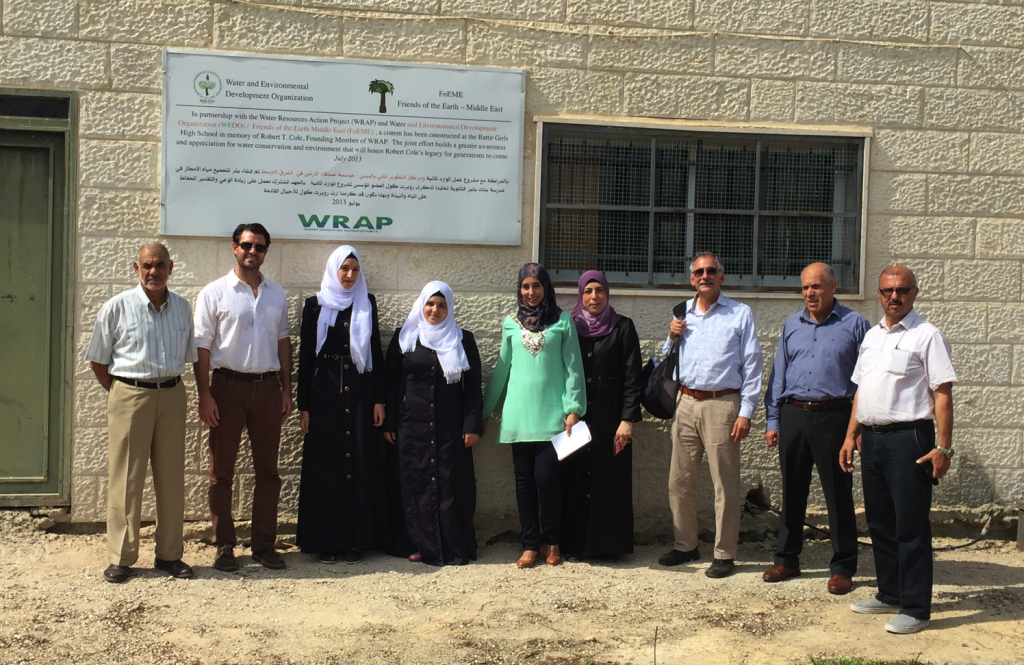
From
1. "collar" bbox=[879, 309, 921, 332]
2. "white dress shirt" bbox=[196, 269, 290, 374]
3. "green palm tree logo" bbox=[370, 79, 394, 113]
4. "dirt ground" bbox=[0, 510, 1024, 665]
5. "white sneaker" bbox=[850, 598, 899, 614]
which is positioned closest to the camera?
"dirt ground" bbox=[0, 510, 1024, 665]

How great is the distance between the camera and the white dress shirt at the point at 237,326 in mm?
5031

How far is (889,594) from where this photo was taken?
4.58 m

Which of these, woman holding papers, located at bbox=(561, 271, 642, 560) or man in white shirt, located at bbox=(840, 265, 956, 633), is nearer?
man in white shirt, located at bbox=(840, 265, 956, 633)

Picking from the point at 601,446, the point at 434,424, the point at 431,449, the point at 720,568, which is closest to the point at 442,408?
the point at 434,424

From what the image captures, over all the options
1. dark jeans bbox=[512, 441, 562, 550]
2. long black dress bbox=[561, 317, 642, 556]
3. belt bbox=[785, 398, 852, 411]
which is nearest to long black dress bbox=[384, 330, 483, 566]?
dark jeans bbox=[512, 441, 562, 550]

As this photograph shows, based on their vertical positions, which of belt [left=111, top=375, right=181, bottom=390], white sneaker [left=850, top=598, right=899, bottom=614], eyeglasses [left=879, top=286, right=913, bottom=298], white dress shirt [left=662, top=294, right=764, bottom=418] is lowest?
white sneaker [left=850, top=598, right=899, bottom=614]

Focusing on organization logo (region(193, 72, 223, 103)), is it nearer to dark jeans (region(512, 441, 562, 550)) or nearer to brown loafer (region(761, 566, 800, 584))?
dark jeans (region(512, 441, 562, 550))

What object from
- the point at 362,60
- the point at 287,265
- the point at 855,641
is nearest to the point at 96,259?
the point at 287,265

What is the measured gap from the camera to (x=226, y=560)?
5074 mm

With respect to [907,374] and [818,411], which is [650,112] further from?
[907,374]

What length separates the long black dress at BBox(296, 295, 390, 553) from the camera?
17.2 ft

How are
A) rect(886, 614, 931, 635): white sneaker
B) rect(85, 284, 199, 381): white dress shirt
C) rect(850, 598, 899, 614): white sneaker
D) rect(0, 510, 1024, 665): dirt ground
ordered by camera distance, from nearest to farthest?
rect(0, 510, 1024, 665): dirt ground < rect(886, 614, 931, 635): white sneaker < rect(850, 598, 899, 614): white sneaker < rect(85, 284, 199, 381): white dress shirt

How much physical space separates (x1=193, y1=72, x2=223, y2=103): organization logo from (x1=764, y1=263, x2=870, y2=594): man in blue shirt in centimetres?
350

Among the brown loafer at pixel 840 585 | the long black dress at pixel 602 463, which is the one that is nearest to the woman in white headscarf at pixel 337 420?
the long black dress at pixel 602 463
